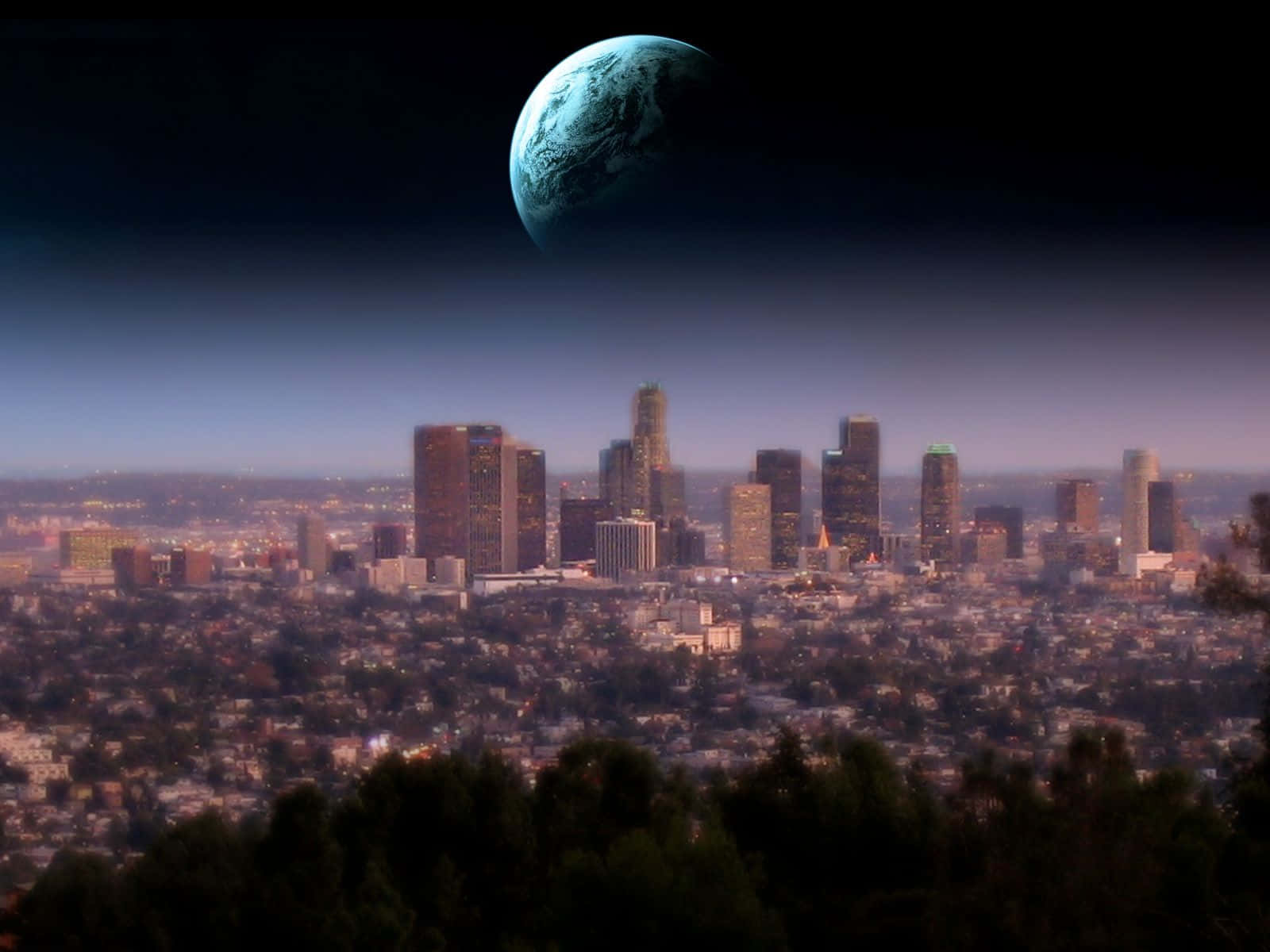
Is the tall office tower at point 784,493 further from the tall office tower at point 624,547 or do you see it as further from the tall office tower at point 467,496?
the tall office tower at point 467,496

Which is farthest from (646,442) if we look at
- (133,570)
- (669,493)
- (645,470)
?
(133,570)

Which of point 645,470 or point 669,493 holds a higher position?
point 645,470

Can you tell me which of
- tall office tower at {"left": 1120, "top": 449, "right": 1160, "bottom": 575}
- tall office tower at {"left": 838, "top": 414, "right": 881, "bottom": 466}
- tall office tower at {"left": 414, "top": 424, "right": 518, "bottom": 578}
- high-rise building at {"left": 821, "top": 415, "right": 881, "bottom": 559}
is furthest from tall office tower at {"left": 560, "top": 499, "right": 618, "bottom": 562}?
tall office tower at {"left": 1120, "top": 449, "right": 1160, "bottom": 575}

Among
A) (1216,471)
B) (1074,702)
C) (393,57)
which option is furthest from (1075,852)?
(1216,471)

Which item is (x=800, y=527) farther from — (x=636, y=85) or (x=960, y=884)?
(x=960, y=884)

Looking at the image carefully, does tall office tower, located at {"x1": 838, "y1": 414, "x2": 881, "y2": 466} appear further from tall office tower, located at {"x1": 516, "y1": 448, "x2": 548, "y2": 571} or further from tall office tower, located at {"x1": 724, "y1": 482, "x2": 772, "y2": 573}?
tall office tower, located at {"x1": 516, "y1": 448, "x2": 548, "y2": 571}

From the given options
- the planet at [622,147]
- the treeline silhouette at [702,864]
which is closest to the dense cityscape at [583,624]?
the treeline silhouette at [702,864]

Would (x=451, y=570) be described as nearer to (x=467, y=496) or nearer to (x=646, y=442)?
(x=467, y=496)
